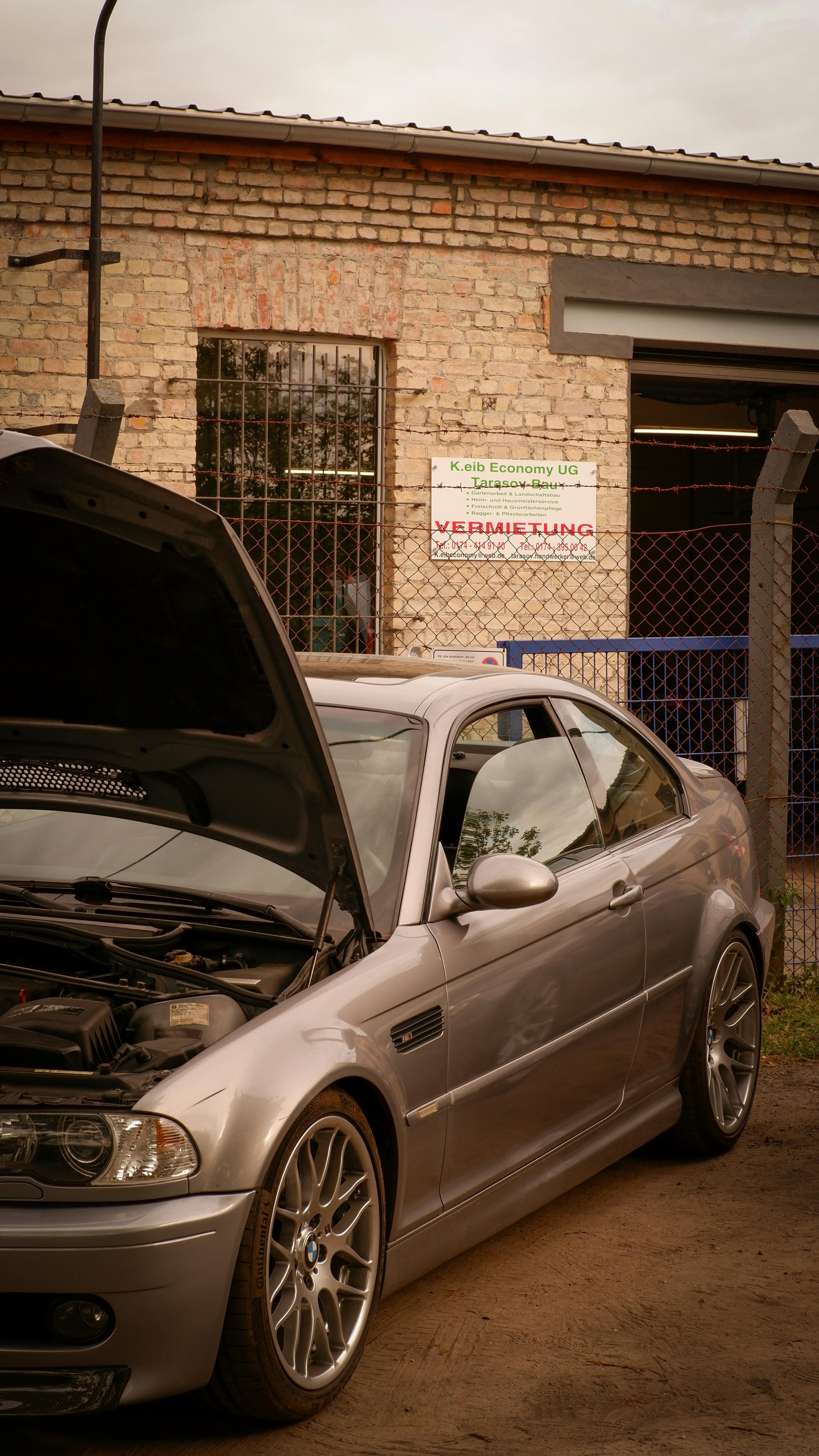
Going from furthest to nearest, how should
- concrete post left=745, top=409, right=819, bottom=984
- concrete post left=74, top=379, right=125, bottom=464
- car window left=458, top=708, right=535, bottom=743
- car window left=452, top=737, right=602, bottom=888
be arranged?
concrete post left=745, top=409, right=819, bottom=984 < concrete post left=74, top=379, right=125, bottom=464 < car window left=458, top=708, right=535, bottom=743 < car window left=452, top=737, right=602, bottom=888

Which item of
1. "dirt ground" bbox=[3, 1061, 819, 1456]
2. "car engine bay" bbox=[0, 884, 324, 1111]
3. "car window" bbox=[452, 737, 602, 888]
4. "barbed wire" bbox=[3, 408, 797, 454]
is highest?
"barbed wire" bbox=[3, 408, 797, 454]

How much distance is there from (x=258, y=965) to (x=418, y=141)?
8515 mm

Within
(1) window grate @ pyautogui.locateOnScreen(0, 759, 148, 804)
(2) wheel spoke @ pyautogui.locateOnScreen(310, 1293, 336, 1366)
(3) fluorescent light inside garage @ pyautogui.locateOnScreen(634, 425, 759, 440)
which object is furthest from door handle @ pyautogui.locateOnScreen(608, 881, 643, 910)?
(3) fluorescent light inside garage @ pyautogui.locateOnScreen(634, 425, 759, 440)

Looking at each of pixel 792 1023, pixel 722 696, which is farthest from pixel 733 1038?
pixel 722 696

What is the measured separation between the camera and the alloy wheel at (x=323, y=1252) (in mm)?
2998

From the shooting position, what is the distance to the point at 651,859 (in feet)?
15.1

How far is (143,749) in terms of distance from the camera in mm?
3613

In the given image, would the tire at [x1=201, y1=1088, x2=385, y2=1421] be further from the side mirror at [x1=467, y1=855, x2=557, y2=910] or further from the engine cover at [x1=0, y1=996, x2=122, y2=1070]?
the side mirror at [x1=467, y1=855, x2=557, y2=910]

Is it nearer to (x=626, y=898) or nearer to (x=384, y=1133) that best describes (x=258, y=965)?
(x=384, y=1133)

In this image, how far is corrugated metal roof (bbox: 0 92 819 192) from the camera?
32.8 feet

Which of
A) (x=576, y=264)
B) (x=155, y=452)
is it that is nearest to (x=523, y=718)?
(x=155, y=452)

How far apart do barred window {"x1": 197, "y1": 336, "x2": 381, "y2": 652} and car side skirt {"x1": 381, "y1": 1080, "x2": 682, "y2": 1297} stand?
6195mm

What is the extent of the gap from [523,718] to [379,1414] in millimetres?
2084

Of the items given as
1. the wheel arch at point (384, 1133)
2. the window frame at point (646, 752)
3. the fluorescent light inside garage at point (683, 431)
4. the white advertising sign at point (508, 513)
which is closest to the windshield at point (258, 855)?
the wheel arch at point (384, 1133)
